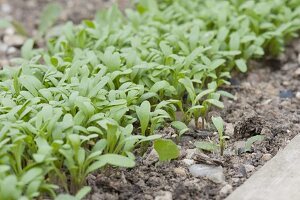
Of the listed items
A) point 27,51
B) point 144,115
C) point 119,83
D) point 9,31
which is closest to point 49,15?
point 9,31

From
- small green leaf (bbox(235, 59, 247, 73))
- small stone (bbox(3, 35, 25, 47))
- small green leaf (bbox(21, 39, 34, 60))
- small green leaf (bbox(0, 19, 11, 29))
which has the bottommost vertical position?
small stone (bbox(3, 35, 25, 47))

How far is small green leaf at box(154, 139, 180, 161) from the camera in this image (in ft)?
8.74

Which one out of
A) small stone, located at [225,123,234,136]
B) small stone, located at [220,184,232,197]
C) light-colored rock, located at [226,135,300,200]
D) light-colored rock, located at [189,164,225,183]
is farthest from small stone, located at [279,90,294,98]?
small stone, located at [220,184,232,197]

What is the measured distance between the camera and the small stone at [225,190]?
8.33 feet

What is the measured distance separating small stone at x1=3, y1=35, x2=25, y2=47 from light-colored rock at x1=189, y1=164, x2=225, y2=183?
1949mm

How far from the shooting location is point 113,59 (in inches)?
122

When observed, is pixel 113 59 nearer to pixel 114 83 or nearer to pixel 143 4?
pixel 114 83

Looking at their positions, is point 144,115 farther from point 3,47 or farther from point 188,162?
point 3,47

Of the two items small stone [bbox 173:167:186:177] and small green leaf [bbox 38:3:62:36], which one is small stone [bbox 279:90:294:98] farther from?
small green leaf [bbox 38:3:62:36]

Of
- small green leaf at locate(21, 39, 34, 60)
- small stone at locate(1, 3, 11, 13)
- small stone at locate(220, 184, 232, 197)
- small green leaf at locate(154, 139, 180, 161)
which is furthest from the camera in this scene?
small stone at locate(1, 3, 11, 13)

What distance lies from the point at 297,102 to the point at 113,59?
1028 millimetres

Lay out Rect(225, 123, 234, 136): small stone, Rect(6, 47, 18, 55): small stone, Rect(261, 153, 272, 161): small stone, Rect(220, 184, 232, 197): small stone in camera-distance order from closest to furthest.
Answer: Rect(220, 184, 232, 197): small stone < Rect(261, 153, 272, 161): small stone < Rect(225, 123, 234, 136): small stone < Rect(6, 47, 18, 55): small stone

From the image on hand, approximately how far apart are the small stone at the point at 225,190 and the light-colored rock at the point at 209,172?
0.05 m

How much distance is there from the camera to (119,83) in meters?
3.05
